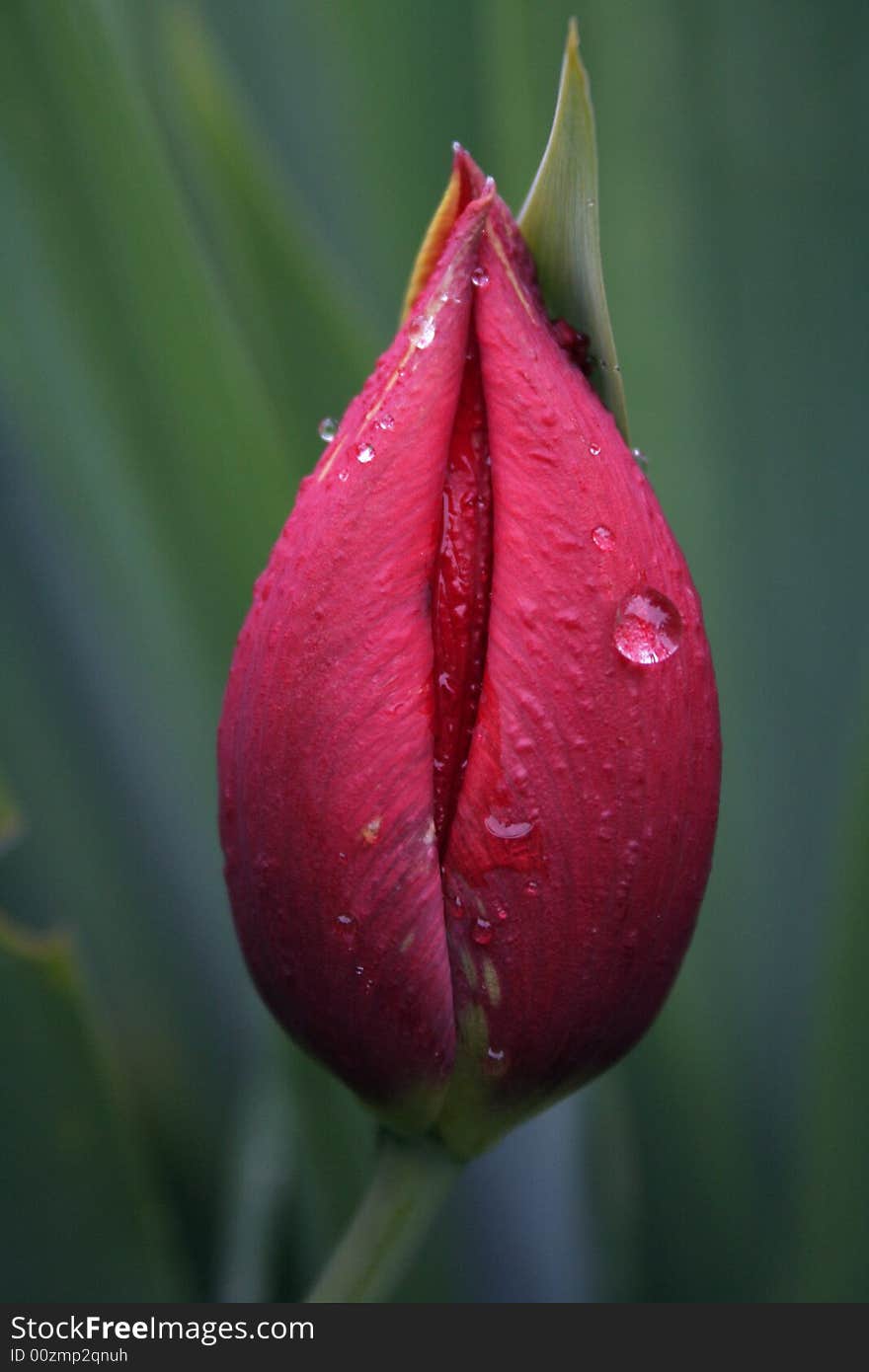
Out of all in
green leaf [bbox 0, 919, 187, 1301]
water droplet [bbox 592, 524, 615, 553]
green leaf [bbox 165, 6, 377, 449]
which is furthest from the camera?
green leaf [bbox 165, 6, 377, 449]

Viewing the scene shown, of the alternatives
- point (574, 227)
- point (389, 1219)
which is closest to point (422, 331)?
point (574, 227)

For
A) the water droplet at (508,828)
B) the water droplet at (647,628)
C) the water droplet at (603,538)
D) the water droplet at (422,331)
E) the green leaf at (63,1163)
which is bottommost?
the green leaf at (63,1163)

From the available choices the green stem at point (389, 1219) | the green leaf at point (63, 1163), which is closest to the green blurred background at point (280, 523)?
the green leaf at point (63, 1163)

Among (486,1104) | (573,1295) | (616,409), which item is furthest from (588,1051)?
(573,1295)

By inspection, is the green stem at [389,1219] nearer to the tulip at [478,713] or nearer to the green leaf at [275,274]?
the tulip at [478,713]

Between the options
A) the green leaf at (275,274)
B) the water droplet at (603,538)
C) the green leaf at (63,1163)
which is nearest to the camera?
the water droplet at (603,538)

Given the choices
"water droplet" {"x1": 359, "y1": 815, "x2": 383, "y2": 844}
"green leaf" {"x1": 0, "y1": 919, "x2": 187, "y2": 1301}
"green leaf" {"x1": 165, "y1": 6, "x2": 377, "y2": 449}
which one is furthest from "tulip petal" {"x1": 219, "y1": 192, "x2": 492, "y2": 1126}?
"green leaf" {"x1": 165, "y1": 6, "x2": 377, "y2": 449}

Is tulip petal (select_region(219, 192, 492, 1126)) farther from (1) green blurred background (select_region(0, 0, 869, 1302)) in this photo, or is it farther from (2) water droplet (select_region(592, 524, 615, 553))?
(1) green blurred background (select_region(0, 0, 869, 1302))

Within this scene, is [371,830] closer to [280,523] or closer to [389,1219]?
[389,1219]

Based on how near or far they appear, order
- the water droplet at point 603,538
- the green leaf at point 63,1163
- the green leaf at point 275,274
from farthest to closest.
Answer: the green leaf at point 275,274 → the green leaf at point 63,1163 → the water droplet at point 603,538

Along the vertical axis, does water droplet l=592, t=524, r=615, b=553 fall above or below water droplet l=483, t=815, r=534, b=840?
above
